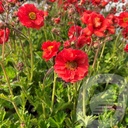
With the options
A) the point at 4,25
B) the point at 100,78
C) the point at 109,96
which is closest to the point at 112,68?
the point at 100,78

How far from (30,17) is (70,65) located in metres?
0.46

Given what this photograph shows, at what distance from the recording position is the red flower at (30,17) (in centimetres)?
174

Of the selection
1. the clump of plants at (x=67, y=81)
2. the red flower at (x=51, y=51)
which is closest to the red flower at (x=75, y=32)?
the clump of plants at (x=67, y=81)

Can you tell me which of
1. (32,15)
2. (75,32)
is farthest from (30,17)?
(75,32)

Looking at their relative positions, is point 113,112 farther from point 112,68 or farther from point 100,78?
point 112,68

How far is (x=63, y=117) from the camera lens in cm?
178

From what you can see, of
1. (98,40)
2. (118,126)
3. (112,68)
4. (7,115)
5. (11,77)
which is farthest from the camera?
(112,68)

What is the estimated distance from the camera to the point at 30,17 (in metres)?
1.78

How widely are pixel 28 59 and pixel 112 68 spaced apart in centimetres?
63

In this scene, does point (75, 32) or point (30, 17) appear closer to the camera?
point (75, 32)

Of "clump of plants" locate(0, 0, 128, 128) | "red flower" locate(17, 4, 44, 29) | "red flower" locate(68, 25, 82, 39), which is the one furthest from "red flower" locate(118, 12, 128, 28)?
"red flower" locate(17, 4, 44, 29)

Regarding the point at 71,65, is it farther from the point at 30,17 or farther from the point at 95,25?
the point at 30,17

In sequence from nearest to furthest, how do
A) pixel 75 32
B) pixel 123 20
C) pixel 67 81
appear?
1. pixel 67 81
2. pixel 75 32
3. pixel 123 20

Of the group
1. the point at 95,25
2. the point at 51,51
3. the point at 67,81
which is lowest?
the point at 67,81
